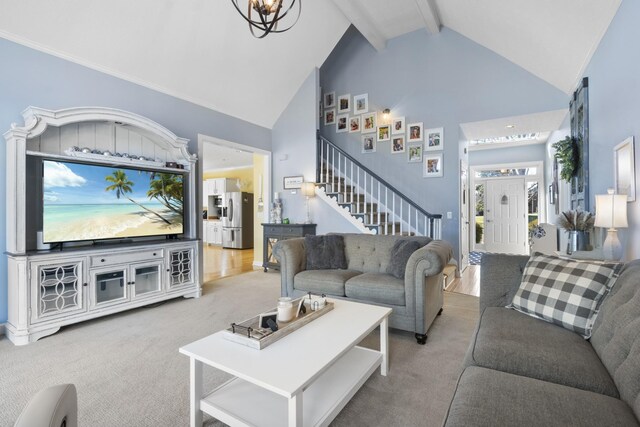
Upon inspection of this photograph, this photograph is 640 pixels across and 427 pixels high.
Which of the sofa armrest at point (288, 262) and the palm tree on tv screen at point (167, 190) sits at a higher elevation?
the palm tree on tv screen at point (167, 190)

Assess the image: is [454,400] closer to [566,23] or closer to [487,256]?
[487,256]

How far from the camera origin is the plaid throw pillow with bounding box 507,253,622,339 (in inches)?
61.2

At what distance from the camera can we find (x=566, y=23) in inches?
116

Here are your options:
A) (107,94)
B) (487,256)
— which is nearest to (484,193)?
(487,256)

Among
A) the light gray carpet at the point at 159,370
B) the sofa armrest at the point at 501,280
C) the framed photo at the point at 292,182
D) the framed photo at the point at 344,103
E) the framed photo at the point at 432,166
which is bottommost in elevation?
the light gray carpet at the point at 159,370

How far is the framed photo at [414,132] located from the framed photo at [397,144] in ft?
0.44

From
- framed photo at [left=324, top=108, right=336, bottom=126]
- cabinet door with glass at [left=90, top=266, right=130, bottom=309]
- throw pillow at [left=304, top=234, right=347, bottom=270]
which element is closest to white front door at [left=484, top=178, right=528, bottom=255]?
framed photo at [left=324, top=108, right=336, bottom=126]

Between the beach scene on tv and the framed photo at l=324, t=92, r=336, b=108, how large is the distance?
369 centimetres

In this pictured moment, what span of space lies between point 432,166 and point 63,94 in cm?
512

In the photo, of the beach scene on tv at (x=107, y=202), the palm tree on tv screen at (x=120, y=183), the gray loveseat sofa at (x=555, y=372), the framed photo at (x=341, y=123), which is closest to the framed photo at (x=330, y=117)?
the framed photo at (x=341, y=123)

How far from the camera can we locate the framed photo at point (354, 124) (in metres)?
6.09

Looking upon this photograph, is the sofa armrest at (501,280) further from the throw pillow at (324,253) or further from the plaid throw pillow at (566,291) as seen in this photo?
the throw pillow at (324,253)

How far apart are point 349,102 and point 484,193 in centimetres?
465

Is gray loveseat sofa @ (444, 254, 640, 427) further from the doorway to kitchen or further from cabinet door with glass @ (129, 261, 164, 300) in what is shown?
the doorway to kitchen
